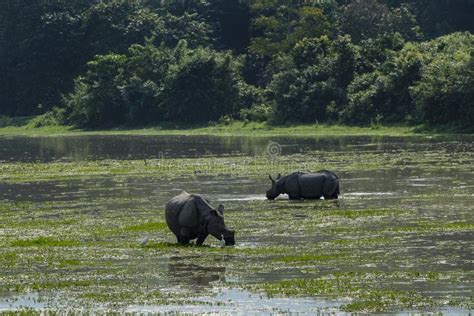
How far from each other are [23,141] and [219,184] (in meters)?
40.3

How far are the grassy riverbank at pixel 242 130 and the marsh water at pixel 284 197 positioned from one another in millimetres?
3032

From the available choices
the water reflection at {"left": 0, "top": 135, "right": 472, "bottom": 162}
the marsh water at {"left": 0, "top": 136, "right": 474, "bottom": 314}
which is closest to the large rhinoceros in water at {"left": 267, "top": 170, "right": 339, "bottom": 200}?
the marsh water at {"left": 0, "top": 136, "right": 474, "bottom": 314}

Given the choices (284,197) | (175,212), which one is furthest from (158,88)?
(175,212)

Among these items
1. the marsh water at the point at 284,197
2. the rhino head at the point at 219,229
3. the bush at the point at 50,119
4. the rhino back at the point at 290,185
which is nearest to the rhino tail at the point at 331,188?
the marsh water at the point at 284,197

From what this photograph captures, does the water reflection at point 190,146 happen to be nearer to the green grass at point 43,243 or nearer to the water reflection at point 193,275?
the green grass at point 43,243

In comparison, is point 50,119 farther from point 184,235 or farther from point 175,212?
point 184,235

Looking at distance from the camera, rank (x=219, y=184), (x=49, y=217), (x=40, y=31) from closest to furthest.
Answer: (x=49, y=217) < (x=219, y=184) < (x=40, y=31)

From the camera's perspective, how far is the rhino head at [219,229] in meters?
25.4

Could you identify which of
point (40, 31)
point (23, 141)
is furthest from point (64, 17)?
point (23, 141)

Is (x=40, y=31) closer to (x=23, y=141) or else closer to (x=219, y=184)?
(x=23, y=141)

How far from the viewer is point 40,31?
99.7 metres

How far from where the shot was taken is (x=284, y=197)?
3725 centimetres

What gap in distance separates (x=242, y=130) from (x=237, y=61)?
11.1 meters

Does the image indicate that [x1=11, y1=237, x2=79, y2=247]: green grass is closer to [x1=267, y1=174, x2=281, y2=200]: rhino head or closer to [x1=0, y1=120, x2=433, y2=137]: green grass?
[x1=267, y1=174, x2=281, y2=200]: rhino head
